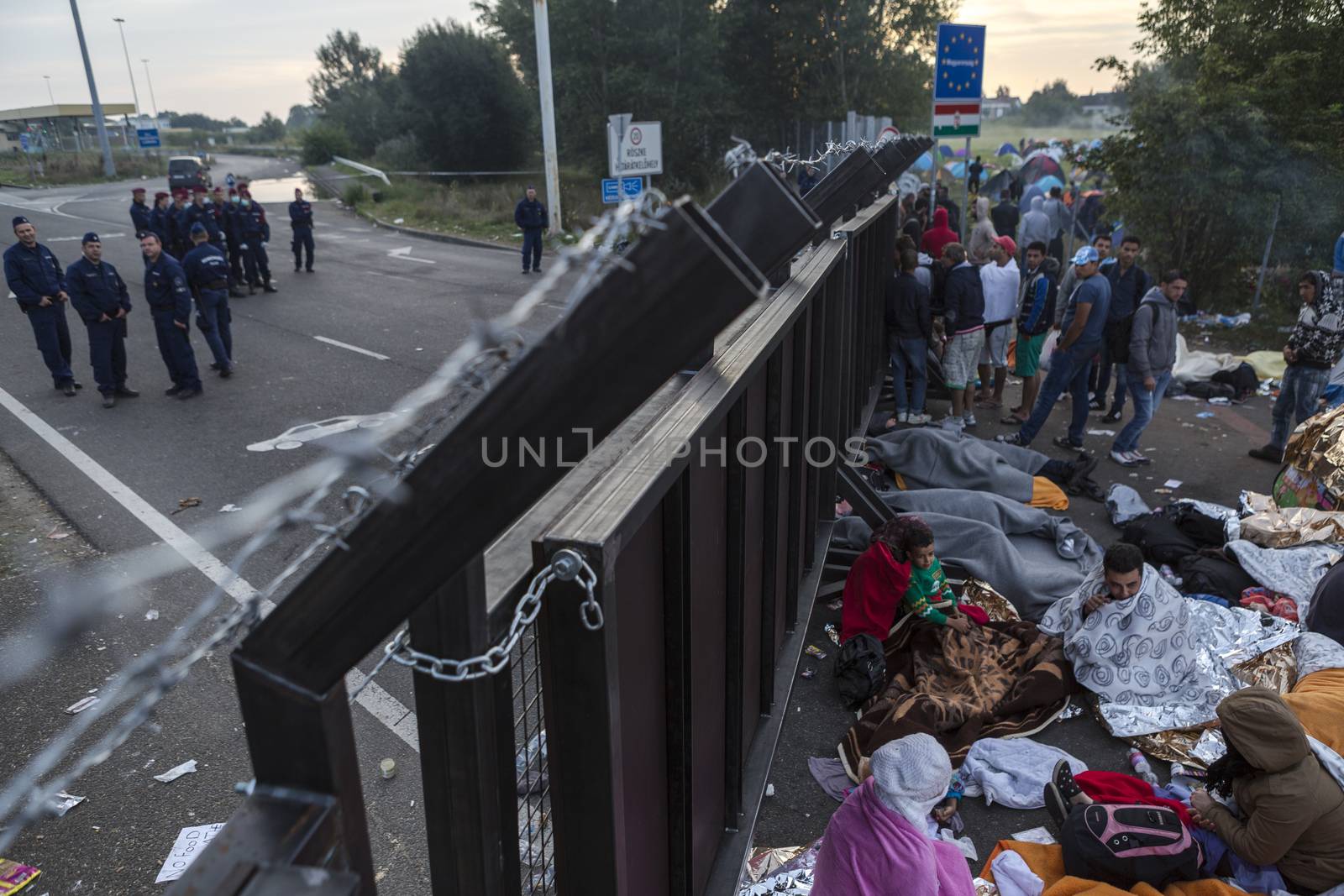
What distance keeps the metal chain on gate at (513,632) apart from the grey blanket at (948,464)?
6.02 metres

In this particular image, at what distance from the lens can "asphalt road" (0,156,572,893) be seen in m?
3.94

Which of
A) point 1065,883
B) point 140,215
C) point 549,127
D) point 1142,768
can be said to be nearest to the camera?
point 1065,883

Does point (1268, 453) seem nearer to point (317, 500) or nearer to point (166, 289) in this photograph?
point (317, 500)

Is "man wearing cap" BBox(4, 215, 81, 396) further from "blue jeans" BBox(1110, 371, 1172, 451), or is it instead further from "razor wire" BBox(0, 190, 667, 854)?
"blue jeans" BBox(1110, 371, 1172, 451)

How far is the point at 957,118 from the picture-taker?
39.6ft

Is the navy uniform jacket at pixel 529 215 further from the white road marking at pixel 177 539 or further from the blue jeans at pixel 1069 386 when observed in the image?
the blue jeans at pixel 1069 386

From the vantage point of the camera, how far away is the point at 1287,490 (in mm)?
6793

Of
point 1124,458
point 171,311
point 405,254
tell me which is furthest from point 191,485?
point 405,254

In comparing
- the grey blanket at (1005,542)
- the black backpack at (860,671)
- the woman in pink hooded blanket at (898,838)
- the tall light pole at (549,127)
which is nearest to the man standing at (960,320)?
the grey blanket at (1005,542)

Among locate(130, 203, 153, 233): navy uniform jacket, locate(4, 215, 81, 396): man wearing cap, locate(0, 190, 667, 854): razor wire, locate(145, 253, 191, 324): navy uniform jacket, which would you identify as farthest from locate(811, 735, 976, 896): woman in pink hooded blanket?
locate(130, 203, 153, 233): navy uniform jacket

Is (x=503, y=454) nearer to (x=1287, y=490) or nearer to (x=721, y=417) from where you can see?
(x=721, y=417)

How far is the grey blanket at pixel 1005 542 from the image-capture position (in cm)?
586

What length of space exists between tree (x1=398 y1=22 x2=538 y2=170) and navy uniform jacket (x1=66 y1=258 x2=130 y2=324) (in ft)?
94.5

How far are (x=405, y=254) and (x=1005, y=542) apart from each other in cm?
1792
